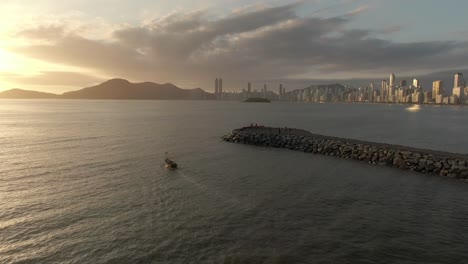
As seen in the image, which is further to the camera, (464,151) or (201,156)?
(464,151)

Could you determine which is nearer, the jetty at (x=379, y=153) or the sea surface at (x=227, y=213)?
the sea surface at (x=227, y=213)

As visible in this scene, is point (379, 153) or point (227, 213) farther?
point (379, 153)

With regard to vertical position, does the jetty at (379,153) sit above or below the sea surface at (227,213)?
above

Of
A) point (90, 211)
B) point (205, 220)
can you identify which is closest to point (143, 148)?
point (90, 211)

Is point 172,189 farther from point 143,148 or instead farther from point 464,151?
point 464,151

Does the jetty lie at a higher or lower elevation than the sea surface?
higher

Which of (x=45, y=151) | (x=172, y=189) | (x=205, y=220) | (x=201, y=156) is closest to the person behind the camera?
(x=205, y=220)

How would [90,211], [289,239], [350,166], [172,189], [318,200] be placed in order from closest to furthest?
[289,239] → [90,211] → [318,200] → [172,189] → [350,166]

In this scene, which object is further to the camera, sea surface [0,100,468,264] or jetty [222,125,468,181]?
jetty [222,125,468,181]
